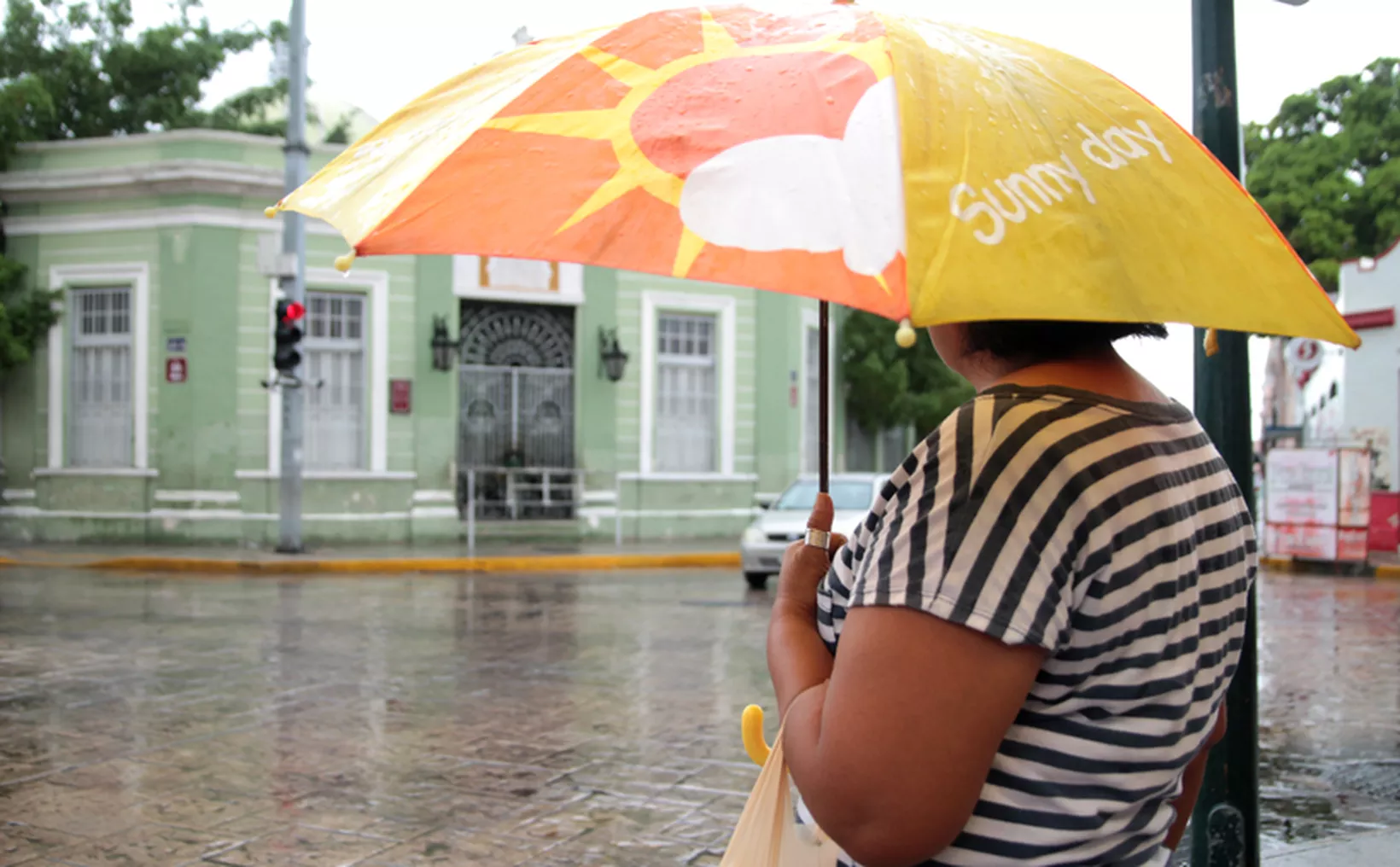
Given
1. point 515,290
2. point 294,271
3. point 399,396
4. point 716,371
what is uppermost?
point 515,290

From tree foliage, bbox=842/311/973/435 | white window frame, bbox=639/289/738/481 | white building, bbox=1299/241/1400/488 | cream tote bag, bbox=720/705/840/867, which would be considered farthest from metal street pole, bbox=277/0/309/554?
white building, bbox=1299/241/1400/488

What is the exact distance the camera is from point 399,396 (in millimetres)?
19484

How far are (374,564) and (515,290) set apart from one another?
569 centimetres

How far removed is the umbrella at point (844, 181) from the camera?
5.08ft

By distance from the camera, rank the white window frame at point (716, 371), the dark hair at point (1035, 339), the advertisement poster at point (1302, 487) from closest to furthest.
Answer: the dark hair at point (1035, 339) → the advertisement poster at point (1302, 487) → the white window frame at point (716, 371)

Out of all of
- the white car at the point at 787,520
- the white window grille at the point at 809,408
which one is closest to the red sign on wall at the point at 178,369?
the white car at the point at 787,520

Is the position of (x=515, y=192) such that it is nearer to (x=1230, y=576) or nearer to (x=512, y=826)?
(x=1230, y=576)

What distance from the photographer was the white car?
46.0 ft

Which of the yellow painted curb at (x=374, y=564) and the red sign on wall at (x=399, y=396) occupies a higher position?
the red sign on wall at (x=399, y=396)

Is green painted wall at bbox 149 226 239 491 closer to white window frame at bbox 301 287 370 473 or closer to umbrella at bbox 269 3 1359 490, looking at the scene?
white window frame at bbox 301 287 370 473

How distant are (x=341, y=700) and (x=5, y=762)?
6.02 feet

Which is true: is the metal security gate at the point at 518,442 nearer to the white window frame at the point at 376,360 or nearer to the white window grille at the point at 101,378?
the white window frame at the point at 376,360

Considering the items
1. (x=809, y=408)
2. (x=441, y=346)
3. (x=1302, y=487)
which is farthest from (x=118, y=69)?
(x=1302, y=487)

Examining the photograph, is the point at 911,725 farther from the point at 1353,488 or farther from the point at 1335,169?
the point at 1335,169
